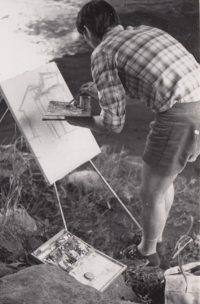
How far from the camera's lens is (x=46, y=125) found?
2.66 metres

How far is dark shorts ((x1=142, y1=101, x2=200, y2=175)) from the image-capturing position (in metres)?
2.15

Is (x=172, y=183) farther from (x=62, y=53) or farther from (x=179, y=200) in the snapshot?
(x=62, y=53)

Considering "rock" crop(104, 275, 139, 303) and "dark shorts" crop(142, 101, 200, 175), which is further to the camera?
"rock" crop(104, 275, 139, 303)

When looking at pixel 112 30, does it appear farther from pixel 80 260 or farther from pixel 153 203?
pixel 80 260

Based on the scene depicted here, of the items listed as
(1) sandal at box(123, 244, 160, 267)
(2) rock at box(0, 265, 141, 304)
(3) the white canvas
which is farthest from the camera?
(1) sandal at box(123, 244, 160, 267)

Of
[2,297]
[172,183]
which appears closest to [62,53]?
[172,183]

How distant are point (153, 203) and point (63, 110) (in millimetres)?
838

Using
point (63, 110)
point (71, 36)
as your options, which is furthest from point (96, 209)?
point (71, 36)

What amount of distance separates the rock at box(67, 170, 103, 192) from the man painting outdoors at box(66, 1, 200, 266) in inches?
40.8

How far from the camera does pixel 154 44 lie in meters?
2.14

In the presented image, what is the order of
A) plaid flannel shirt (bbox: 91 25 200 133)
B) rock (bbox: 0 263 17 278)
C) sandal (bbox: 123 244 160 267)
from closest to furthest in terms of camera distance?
plaid flannel shirt (bbox: 91 25 200 133)
rock (bbox: 0 263 17 278)
sandal (bbox: 123 244 160 267)

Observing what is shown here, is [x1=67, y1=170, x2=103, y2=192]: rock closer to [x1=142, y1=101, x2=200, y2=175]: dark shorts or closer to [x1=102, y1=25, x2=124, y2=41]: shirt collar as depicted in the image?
[x1=142, y1=101, x2=200, y2=175]: dark shorts

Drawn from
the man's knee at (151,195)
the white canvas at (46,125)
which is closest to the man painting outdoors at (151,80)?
the man's knee at (151,195)

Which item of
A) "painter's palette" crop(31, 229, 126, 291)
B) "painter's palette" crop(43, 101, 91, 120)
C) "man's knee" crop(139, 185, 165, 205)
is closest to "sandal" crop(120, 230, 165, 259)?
"painter's palette" crop(31, 229, 126, 291)
